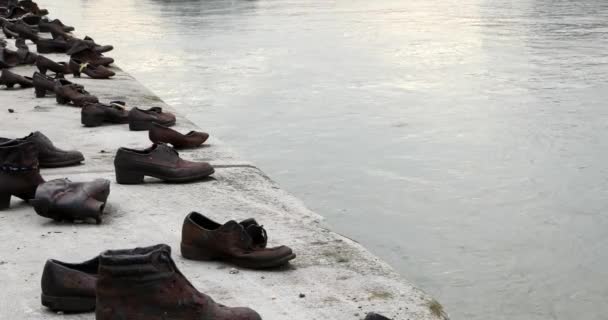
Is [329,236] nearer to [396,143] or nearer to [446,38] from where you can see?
[396,143]

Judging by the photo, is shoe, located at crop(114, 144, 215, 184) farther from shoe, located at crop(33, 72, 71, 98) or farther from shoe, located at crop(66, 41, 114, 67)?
shoe, located at crop(66, 41, 114, 67)

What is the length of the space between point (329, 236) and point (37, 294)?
1.15 meters

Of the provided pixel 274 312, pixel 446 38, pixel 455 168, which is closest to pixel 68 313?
pixel 274 312

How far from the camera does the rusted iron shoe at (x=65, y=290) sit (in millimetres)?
2689

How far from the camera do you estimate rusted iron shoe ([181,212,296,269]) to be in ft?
10.2

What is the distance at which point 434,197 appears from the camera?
15.7 feet

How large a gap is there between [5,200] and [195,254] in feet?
3.19

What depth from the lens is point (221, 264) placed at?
318 centimetres

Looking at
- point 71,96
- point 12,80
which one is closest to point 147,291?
point 71,96

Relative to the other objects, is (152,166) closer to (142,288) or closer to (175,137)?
(175,137)

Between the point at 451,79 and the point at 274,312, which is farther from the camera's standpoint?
the point at 451,79

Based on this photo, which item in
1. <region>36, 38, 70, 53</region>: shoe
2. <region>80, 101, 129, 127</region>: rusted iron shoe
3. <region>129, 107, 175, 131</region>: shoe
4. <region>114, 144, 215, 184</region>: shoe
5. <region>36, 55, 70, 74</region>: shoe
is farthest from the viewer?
<region>36, 38, 70, 53</region>: shoe

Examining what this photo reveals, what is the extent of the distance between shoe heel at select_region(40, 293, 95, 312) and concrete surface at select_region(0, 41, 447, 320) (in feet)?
0.08

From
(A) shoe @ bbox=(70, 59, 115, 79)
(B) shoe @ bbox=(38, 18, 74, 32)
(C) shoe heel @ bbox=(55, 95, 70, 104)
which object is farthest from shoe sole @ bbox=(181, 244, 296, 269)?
(B) shoe @ bbox=(38, 18, 74, 32)
